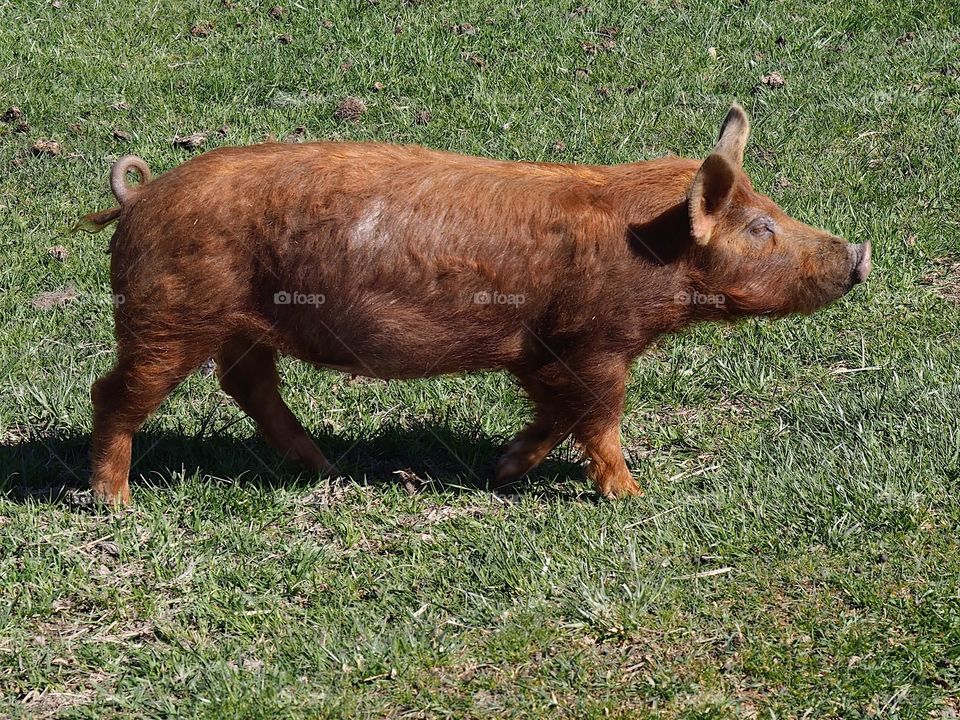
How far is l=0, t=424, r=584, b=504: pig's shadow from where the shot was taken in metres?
5.28

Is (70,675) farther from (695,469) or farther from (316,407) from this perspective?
(695,469)

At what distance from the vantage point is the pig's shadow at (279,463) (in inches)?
208

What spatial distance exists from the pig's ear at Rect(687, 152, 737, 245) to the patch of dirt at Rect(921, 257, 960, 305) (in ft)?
7.52

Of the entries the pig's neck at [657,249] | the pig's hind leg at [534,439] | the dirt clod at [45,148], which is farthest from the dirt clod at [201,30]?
the pig's neck at [657,249]

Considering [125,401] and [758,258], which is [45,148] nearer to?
[125,401]

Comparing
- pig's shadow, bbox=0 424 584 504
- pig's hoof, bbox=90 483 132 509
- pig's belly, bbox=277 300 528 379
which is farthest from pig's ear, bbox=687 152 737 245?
pig's hoof, bbox=90 483 132 509

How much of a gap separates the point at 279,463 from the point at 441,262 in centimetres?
135

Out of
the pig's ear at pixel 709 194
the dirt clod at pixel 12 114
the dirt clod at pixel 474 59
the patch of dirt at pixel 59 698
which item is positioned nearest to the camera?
the patch of dirt at pixel 59 698

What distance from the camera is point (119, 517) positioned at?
197 inches

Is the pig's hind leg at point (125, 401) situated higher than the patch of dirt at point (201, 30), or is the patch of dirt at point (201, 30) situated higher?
the patch of dirt at point (201, 30)

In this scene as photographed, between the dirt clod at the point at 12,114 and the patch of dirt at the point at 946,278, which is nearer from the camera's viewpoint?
the patch of dirt at the point at 946,278

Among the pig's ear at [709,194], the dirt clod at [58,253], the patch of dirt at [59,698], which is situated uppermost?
the pig's ear at [709,194]

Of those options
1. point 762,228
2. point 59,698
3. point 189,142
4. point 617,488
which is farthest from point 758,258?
point 189,142

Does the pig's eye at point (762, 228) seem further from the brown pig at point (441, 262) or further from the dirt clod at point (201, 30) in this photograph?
the dirt clod at point (201, 30)
